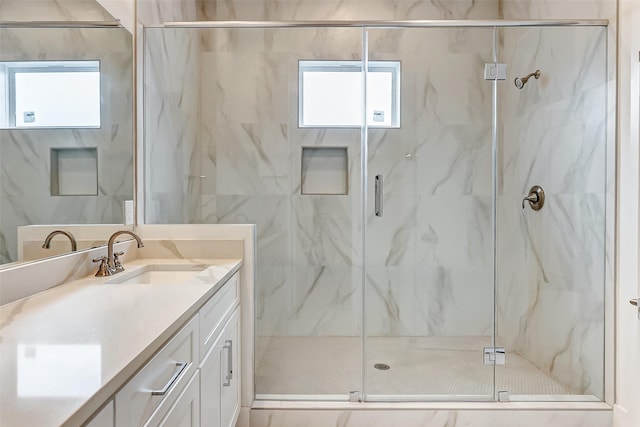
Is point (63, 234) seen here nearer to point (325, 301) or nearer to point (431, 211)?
point (325, 301)

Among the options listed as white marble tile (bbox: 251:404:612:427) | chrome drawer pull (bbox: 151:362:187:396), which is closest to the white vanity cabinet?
chrome drawer pull (bbox: 151:362:187:396)

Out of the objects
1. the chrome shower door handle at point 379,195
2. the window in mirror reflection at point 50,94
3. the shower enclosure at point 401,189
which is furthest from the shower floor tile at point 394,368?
the window in mirror reflection at point 50,94

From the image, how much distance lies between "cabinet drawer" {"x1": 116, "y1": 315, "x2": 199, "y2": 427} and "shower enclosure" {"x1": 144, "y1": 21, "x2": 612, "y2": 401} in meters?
1.10

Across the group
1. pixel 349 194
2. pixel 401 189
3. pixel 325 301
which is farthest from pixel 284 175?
pixel 325 301

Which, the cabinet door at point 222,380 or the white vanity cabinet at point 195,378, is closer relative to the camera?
the white vanity cabinet at point 195,378

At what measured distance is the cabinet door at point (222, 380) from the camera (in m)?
1.20

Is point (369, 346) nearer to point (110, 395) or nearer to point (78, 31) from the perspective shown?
point (110, 395)

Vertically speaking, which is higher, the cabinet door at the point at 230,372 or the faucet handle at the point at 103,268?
the faucet handle at the point at 103,268

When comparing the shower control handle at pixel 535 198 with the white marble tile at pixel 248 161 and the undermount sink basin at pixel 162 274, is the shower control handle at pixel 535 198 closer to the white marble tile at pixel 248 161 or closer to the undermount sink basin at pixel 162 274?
the white marble tile at pixel 248 161

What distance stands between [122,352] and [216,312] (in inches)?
26.9

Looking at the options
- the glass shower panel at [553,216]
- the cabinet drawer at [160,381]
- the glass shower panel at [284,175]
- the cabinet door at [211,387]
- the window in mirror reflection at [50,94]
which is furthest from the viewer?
the glass shower panel at [284,175]

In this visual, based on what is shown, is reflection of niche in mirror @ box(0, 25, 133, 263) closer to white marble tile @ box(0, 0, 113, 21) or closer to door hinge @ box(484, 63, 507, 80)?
white marble tile @ box(0, 0, 113, 21)

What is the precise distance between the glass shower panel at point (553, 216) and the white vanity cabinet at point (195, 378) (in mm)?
1451

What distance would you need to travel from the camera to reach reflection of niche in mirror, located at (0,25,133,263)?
3.44 ft
